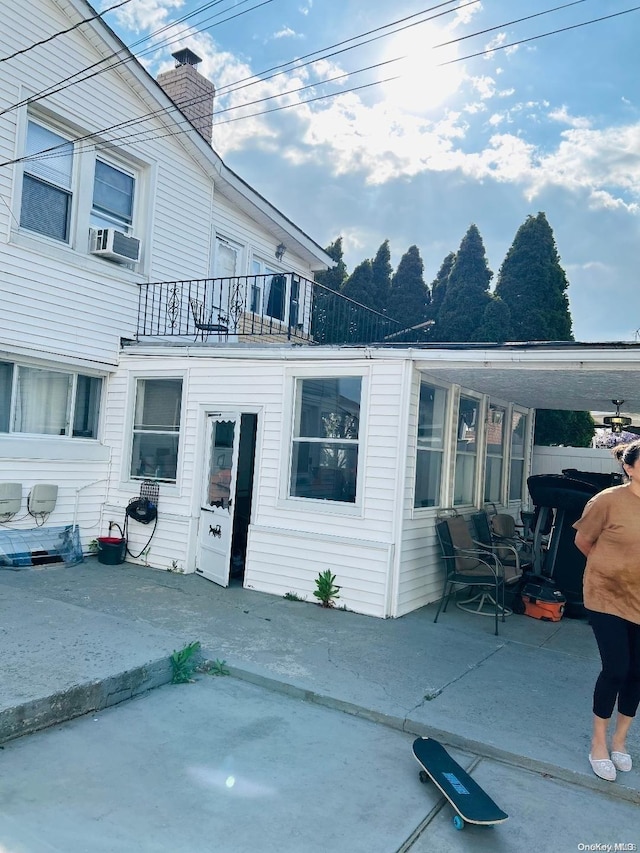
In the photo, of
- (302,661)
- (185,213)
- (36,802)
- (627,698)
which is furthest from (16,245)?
(627,698)

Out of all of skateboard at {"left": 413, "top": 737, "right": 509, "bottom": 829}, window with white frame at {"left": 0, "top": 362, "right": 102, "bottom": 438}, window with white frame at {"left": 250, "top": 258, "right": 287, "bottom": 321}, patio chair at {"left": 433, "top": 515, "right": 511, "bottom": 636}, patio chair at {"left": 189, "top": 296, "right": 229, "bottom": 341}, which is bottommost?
skateboard at {"left": 413, "top": 737, "right": 509, "bottom": 829}

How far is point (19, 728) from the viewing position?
3750mm

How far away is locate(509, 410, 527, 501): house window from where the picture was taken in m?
10.6

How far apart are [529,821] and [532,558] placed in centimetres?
536

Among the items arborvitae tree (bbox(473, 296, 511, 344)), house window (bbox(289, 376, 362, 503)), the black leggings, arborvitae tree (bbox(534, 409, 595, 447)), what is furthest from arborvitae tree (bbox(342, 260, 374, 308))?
the black leggings

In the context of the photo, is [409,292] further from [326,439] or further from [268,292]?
[326,439]

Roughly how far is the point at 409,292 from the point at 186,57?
477 inches

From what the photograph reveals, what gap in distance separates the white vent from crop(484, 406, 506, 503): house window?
5.75m

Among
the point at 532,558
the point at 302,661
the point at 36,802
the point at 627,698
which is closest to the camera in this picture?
the point at 36,802

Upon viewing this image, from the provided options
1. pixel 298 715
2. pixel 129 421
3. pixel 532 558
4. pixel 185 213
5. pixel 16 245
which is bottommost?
pixel 298 715

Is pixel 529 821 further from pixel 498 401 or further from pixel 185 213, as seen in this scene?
pixel 185 213

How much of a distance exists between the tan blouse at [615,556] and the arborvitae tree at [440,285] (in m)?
17.9

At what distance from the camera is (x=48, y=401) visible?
28.3 feet

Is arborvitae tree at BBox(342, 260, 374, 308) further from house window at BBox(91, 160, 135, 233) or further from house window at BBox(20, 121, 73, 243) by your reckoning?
house window at BBox(20, 121, 73, 243)
